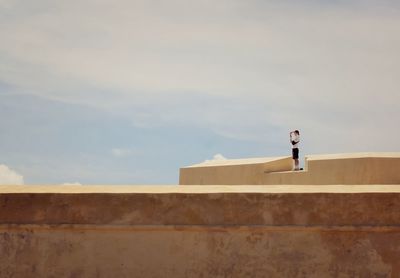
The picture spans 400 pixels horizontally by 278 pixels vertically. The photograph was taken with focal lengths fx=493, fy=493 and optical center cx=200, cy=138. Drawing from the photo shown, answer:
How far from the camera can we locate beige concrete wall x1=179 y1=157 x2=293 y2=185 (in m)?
15.1

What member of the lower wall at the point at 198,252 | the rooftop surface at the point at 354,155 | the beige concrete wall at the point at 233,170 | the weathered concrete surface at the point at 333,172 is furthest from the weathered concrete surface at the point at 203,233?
the beige concrete wall at the point at 233,170

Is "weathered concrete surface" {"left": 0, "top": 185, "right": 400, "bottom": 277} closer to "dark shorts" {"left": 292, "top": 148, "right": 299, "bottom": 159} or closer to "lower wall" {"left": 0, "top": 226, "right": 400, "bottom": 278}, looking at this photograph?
"lower wall" {"left": 0, "top": 226, "right": 400, "bottom": 278}

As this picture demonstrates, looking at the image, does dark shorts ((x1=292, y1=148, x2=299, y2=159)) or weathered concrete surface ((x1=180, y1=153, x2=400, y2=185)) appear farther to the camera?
dark shorts ((x1=292, y1=148, x2=299, y2=159))

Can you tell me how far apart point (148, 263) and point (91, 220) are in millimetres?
609

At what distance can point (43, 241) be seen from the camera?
13.8 feet

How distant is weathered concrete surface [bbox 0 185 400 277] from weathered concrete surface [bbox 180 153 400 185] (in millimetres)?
8578

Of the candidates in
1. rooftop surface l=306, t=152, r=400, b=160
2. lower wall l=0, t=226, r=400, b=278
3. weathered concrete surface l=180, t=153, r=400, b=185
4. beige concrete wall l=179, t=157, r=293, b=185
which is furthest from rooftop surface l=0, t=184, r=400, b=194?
beige concrete wall l=179, t=157, r=293, b=185

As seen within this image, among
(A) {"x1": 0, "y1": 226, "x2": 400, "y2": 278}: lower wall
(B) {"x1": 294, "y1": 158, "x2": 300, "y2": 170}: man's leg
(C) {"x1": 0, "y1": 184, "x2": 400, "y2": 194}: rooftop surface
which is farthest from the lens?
(B) {"x1": 294, "y1": 158, "x2": 300, "y2": 170}: man's leg

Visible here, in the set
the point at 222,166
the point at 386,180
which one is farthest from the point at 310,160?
the point at 222,166

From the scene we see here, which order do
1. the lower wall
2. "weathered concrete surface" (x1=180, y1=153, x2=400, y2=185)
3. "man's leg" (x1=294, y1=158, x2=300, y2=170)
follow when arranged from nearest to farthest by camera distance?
the lower wall
"weathered concrete surface" (x1=180, y1=153, x2=400, y2=185)
"man's leg" (x1=294, y1=158, x2=300, y2=170)

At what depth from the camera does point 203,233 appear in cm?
413

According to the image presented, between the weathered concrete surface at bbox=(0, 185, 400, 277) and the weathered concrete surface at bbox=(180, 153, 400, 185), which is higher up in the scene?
the weathered concrete surface at bbox=(180, 153, 400, 185)

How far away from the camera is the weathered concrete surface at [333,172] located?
1229cm

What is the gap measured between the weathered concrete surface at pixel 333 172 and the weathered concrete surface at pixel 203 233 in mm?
8578
